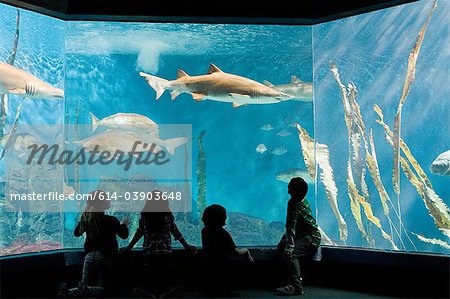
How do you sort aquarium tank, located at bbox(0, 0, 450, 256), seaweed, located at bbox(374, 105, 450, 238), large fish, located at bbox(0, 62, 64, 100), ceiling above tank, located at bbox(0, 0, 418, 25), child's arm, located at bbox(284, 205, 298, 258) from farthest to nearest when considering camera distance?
ceiling above tank, located at bbox(0, 0, 418, 25) < aquarium tank, located at bbox(0, 0, 450, 256) < seaweed, located at bbox(374, 105, 450, 238) < large fish, located at bbox(0, 62, 64, 100) < child's arm, located at bbox(284, 205, 298, 258)

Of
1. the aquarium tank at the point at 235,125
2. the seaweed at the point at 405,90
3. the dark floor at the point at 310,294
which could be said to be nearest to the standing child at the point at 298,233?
the dark floor at the point at 310,294

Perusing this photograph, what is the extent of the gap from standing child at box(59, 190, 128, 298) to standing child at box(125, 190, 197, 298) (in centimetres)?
37

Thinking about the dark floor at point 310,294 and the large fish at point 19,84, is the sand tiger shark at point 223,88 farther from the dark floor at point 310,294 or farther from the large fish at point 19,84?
the dark floor at point 310,294

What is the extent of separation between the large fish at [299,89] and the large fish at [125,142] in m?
1.73

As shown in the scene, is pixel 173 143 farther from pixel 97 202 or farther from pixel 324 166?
pixel 97 202

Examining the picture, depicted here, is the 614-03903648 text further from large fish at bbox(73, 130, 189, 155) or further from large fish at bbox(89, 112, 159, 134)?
large fish at bbox(89, 112, 159, 134)

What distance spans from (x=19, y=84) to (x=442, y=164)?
5.32m

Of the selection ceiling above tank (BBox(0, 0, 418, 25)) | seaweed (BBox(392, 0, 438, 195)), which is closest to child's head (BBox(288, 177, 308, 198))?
seaweed (BBox(392, 0, 438, 195))

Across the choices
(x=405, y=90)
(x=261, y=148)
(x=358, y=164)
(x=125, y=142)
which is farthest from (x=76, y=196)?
(x=405, y=90)

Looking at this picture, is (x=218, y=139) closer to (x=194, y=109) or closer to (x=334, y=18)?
(x=194, y=109)

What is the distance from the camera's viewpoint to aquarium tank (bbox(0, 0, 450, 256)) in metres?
5.83

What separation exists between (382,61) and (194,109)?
288 cm

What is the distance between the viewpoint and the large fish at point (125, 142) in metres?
6.41

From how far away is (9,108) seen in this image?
586 centimetres
